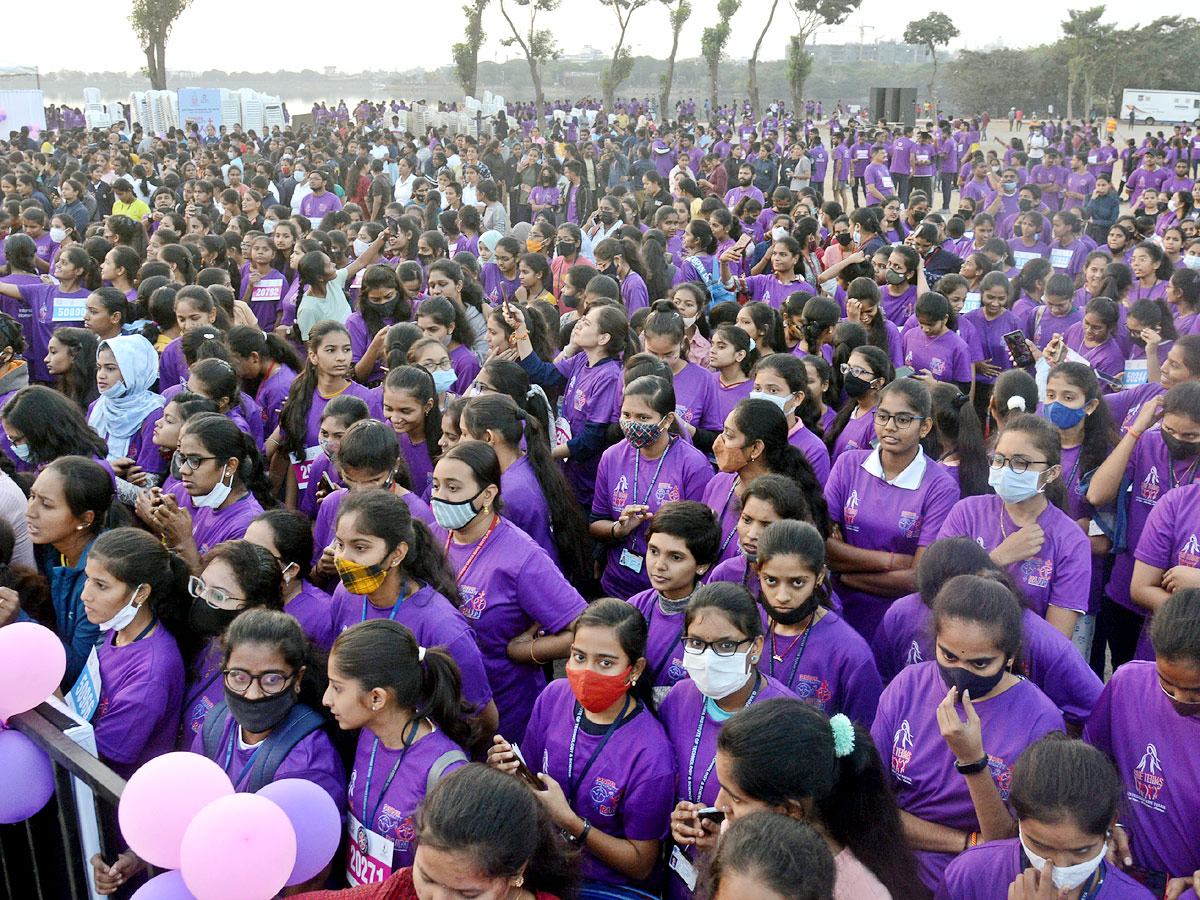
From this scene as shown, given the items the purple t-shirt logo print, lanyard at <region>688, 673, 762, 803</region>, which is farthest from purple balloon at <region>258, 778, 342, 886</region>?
the purple t-shirt logo print

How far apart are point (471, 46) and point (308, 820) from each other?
43.9 meters

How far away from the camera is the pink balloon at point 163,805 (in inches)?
99.7

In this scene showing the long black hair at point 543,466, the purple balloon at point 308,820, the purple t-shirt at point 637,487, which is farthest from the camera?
the purple t-shirt at point 637,487

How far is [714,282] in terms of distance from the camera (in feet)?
27.9

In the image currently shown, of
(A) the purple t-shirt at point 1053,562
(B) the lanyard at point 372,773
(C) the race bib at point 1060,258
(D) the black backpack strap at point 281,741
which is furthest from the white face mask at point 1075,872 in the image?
(C) the race bib at point 1060,258

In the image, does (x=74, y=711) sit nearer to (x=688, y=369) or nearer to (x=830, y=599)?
(x=830, y=599)

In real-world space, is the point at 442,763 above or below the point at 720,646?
below

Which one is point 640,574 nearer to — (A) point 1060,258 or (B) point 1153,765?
(B) point 1153,765

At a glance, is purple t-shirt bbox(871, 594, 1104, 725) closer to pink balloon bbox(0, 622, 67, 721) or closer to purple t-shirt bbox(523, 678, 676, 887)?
purple t-shirt bbox(523, 678, 676, 887)

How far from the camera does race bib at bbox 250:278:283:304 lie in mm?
8328

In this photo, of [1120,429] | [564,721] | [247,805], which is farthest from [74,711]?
[1120,429]

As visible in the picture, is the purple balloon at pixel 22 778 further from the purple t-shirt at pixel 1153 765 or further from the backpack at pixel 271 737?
the purple t-shirt at pixel 1153 765

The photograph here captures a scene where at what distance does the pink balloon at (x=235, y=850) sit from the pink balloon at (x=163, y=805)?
12 centimetres

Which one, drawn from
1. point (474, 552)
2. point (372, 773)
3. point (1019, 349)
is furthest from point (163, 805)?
point (1019, 349)
